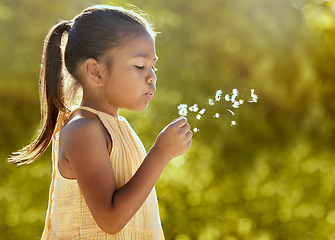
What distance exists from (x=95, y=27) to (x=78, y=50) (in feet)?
0.22

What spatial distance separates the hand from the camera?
3.47 feet

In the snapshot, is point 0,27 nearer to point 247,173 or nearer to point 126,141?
point 247,173

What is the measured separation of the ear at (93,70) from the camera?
113 cm

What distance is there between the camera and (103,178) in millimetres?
1011

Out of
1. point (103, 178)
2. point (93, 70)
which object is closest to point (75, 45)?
point (93, 70)

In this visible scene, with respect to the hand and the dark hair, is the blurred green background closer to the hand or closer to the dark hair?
the dark hair

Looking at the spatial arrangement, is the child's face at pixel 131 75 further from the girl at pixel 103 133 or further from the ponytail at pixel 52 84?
the ponytail at pixel 52 84

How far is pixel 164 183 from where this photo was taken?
7.87ft

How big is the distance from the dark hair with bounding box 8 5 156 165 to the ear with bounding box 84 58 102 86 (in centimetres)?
1

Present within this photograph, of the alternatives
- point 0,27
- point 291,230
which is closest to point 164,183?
point 291,230

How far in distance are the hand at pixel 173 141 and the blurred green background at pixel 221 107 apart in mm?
1304

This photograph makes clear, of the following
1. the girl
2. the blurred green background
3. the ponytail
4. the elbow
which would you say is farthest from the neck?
the blurred green background

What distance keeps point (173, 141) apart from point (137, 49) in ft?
0.73

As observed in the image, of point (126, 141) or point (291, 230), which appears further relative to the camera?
point (291, 230)
